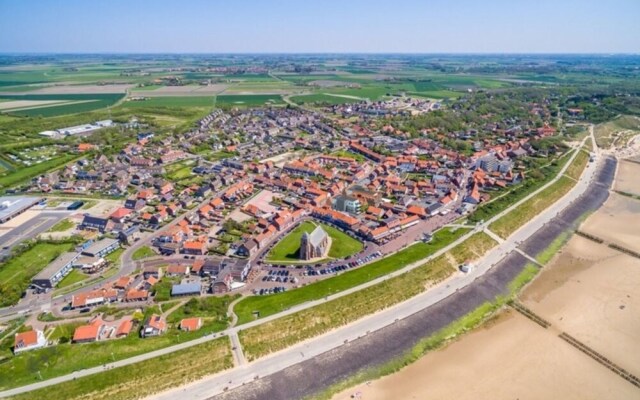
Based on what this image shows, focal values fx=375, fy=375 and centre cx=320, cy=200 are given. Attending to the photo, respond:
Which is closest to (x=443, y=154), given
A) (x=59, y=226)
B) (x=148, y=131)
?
(x=59, y=226)

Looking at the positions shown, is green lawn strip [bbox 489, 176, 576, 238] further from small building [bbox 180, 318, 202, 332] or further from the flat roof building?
the flat roof building

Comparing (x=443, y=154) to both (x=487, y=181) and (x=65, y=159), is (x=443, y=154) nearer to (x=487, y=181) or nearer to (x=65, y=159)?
(x=487, y=181)

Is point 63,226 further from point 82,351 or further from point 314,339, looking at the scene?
point 314,339

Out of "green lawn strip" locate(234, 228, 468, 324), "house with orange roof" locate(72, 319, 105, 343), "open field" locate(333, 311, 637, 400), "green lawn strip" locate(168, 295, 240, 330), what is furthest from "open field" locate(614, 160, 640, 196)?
"house with orange roof" locate(72, 319, 105, 343)

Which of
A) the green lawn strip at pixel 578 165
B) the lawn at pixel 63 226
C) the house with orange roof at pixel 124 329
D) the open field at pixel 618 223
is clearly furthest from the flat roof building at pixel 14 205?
the green lawn strip at pixel 578 165

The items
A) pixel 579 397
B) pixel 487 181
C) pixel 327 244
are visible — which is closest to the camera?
pixel 579 397

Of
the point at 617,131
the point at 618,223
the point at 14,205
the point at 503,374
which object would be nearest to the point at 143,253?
the point at 14,205
